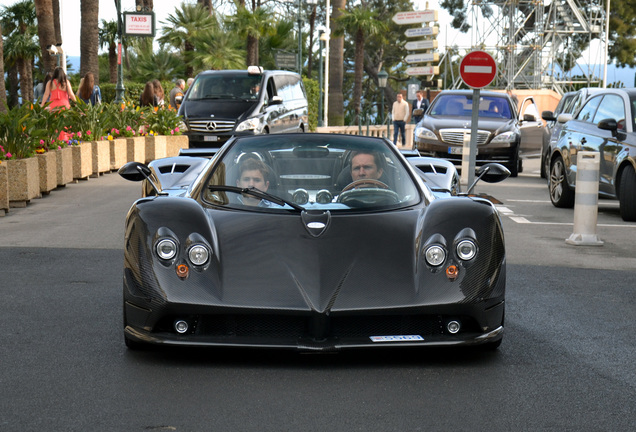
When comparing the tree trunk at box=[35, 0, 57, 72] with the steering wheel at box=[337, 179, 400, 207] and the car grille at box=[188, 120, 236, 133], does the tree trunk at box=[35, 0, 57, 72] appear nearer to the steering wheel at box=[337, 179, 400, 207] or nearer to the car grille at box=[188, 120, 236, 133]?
the car grille at box=[188, 120, 236, 133]

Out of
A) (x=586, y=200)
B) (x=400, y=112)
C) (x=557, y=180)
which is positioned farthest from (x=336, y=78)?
(x=586, y=200)

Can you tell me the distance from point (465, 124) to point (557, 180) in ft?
18.4

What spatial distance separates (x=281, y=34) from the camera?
50.3 metres

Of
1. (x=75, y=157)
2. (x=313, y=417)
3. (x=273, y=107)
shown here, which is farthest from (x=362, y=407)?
(x=273, y=107)

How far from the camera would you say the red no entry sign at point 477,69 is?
606 inches

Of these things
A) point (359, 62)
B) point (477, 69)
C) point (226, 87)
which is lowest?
point (226, 87)

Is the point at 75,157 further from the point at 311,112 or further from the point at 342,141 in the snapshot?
the point at 311,112

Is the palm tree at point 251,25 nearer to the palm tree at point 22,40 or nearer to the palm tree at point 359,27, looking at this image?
the palm tree at point 359,27

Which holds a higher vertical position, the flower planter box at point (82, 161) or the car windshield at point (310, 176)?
the car windshield at point (310, 176)

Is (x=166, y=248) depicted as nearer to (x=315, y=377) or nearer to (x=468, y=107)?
(x=315, y=377)

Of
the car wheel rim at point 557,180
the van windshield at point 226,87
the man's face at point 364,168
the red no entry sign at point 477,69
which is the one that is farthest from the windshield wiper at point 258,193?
the van windshield at point 226,87

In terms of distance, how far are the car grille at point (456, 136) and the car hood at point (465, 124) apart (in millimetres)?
119

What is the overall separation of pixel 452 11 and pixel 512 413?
7986cm

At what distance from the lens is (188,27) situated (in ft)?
146
